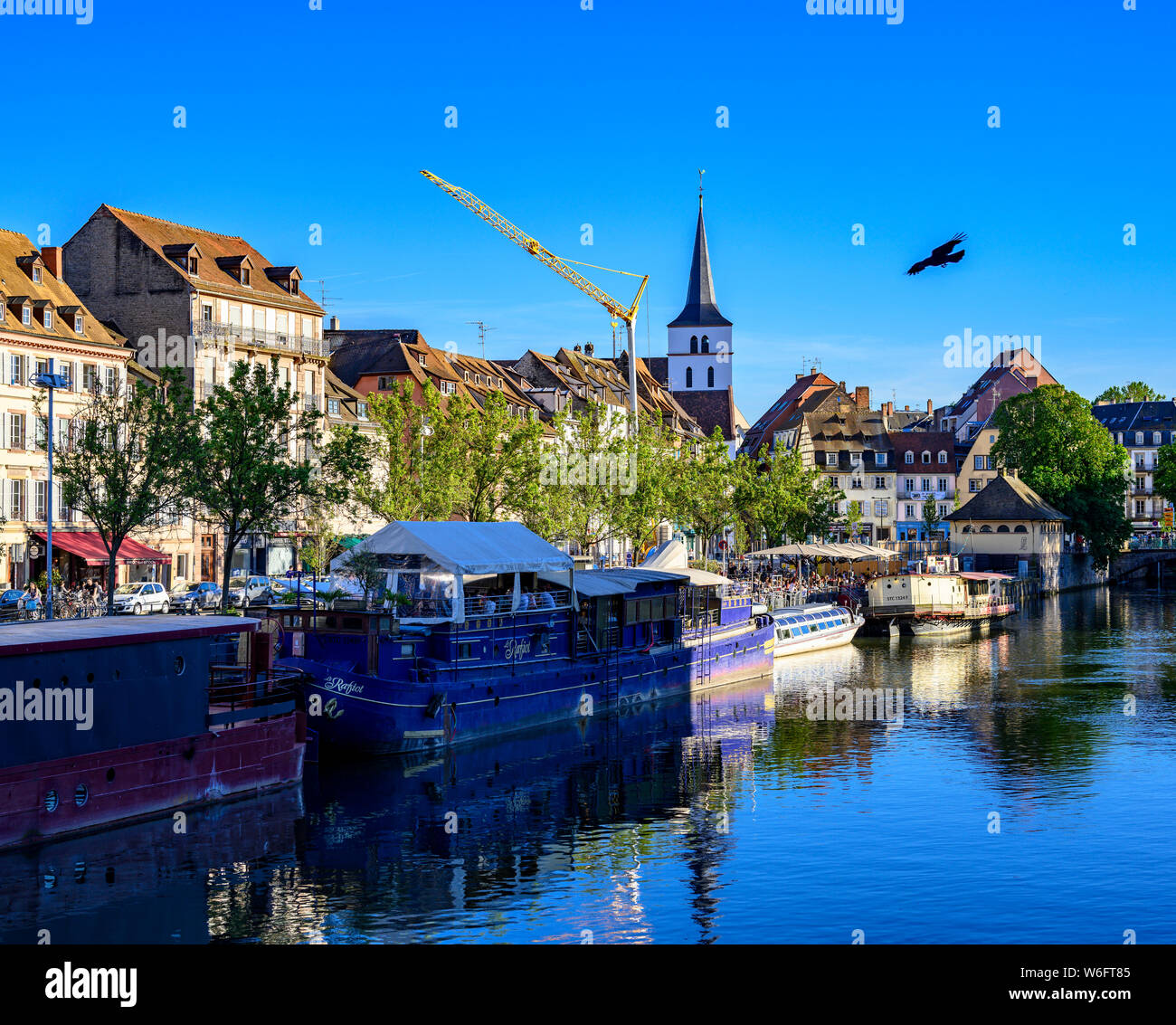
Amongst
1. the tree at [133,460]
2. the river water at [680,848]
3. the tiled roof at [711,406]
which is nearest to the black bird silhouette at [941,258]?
the river water at [680,848]

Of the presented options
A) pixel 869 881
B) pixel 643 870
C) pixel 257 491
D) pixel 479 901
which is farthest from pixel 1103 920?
pixel 257 491

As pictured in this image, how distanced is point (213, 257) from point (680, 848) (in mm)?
63982

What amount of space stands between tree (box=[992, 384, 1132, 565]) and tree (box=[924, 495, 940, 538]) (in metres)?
9.91

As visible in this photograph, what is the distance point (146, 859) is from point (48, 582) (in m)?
22.6

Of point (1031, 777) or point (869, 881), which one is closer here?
point (869, 881)

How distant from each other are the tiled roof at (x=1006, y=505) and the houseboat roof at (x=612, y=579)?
3305 inches

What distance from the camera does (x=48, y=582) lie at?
50.0 meters

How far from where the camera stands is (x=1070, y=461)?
145750 millimetres

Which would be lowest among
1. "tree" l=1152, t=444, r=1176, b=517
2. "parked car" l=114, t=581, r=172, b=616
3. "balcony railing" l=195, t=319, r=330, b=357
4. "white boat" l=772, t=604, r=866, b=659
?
"white boat" l=772, t=604, r=866, b=659

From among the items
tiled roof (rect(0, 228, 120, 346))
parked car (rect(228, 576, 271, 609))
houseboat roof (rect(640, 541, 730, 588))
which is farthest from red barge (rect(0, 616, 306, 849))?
tiled roof (rect(0, 228, 120, 346))

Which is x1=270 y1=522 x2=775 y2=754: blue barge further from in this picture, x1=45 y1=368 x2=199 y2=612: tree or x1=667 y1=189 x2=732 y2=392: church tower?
x1=667 y1=189 x2=732 y2=392: church tower

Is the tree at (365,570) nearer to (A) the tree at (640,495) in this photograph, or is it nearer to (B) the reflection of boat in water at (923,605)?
(A) the tree at (640,495)

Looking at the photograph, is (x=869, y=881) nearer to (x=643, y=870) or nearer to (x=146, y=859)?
(x=643, y=870)

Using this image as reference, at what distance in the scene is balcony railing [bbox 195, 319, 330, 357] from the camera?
8312cm
